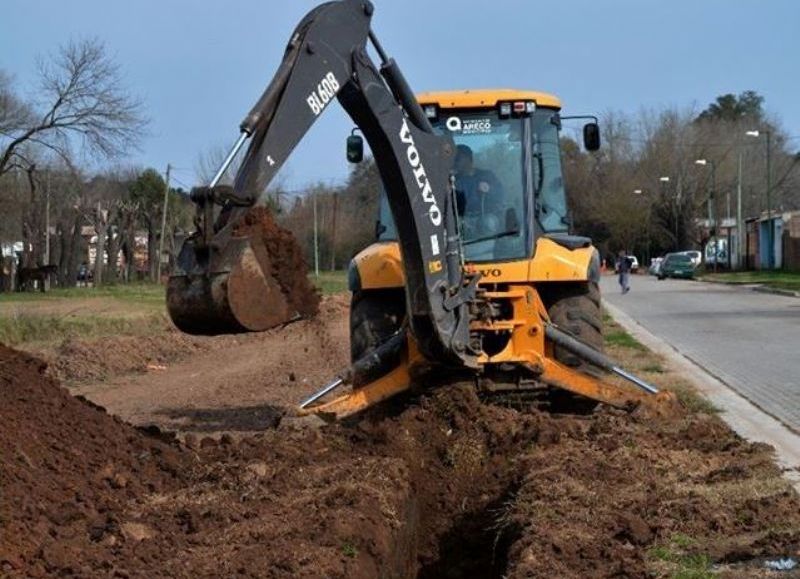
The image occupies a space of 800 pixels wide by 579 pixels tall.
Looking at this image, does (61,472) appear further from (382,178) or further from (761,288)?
(761,288)

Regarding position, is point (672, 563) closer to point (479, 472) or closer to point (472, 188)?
point (479, 472)

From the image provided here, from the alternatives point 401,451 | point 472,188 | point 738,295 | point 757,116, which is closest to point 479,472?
point 401,451

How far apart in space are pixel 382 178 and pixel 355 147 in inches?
94.0

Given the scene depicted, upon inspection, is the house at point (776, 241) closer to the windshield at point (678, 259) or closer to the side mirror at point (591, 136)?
the windshield at point (678, 259)

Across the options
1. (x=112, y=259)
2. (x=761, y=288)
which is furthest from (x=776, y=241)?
(x=112, y=259)

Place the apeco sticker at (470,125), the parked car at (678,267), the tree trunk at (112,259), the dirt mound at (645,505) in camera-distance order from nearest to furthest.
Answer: the dirt mound at (645,505) → the apeco sticker at (470,125) → the tree trunk at (112,259) → the parked car at (678,267)

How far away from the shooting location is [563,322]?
1044 cm

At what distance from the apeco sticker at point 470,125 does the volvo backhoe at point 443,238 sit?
12 mm

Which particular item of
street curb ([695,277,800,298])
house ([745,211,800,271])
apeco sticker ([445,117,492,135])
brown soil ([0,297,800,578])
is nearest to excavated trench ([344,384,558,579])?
brown soil ([0,297,800,578])

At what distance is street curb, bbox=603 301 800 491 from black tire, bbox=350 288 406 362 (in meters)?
3.04

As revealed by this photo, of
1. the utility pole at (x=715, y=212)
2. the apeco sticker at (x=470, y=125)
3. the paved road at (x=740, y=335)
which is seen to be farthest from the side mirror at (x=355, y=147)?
the utility pole at (x=715, y=212)

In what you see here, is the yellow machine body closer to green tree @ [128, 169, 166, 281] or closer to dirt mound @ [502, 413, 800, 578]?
dirt mound @ [502, 413, 800, 578]

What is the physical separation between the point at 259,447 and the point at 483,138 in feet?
11.6

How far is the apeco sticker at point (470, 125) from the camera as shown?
35.1 ft
